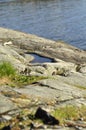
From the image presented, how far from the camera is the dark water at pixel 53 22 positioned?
156ft

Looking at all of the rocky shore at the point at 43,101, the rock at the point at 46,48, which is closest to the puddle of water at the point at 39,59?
the rock at the point at 46,48

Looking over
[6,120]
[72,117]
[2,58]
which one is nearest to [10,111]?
[6,120]

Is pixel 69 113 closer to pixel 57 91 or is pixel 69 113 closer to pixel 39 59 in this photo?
pixel 57 91

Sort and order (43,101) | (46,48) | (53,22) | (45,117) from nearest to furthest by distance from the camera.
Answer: (45,117), (43,101), (46,48), (53,22)

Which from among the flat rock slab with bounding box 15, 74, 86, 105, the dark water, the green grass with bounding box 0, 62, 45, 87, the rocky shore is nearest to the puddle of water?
the rocky shore

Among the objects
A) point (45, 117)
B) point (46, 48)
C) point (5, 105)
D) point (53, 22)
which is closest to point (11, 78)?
point (5, 105)

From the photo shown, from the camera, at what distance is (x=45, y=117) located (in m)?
10.5

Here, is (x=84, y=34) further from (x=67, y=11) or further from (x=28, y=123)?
(x=28, y=123)

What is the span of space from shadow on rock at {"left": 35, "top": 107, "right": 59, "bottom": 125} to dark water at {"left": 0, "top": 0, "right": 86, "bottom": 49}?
98.4 feet

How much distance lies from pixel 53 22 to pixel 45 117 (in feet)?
162

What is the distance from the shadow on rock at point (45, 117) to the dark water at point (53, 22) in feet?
98.4

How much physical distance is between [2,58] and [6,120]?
35.4ft

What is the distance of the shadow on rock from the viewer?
10.4 m

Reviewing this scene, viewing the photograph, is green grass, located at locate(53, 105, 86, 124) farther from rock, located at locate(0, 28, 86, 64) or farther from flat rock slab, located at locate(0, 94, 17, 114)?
rock, located at locate(0, 28, 86, 64)
